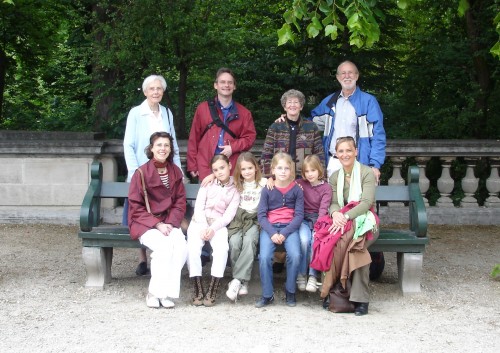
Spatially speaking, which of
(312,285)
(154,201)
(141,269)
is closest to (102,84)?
(141,269)

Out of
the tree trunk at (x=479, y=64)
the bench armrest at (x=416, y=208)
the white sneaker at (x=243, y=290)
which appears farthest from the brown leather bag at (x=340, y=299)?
the tree trunk at (x=479, y=64)

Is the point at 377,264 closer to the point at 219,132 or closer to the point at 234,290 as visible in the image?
the point at 234,290

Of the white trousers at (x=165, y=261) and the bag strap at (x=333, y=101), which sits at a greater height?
the bag strap at (x=333, y=101)

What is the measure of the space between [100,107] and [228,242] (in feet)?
17.7

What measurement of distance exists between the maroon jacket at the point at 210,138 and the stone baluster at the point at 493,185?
3898 mm

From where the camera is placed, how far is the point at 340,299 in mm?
5516

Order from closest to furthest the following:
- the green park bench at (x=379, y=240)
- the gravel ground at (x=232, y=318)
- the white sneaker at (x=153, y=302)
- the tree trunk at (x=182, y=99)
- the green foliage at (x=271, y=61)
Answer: the gravel ground at (x=232, y=318) < the white sneaker at (x=153, y=302) < the green park bench at (x=379, y=240) < the green foliage at (x=271, y=61) < the tree trunk at (x=182, y=99)

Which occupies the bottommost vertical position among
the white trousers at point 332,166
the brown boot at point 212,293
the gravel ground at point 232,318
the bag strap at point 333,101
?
the gravel ground at point 232,318

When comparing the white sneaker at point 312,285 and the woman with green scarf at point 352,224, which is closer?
the woman with green scarf at point 352,224

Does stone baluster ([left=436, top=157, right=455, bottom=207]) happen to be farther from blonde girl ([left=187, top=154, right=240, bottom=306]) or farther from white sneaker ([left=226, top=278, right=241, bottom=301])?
white sneaker ([left=226, top=278, right=241, bottom=301])

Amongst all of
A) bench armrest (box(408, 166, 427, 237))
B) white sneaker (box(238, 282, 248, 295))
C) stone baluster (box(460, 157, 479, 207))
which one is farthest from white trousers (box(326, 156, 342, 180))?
stone baluster (box(460, 157, 479, 207))

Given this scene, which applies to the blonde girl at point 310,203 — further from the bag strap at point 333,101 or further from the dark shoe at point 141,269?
the dark shoe at point 141,269

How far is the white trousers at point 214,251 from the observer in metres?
5.66

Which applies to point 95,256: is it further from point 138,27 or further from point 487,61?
point 487,61
